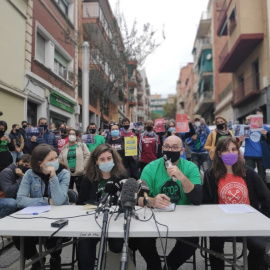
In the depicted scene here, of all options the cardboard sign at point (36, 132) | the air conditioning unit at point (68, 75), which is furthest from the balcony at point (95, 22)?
the cardboard sign at point (36, 132)

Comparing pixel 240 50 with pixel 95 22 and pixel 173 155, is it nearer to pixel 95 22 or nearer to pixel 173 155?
pixel 95 22

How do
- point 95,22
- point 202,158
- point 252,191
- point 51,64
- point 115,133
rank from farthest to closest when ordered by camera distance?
point 95,22 → point 51,64 → point 202,158 → point 115,133 → point 252,191

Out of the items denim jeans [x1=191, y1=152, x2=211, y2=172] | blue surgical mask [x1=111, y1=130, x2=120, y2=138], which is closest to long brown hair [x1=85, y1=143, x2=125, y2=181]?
blue surgical mask [x1=111, y1=130, x2=120, y2=138]

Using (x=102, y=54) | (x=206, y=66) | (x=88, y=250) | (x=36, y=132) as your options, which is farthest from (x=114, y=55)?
(x=206, y=66)

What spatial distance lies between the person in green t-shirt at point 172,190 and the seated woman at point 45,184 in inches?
37.6

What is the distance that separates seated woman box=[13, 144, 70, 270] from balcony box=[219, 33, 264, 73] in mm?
16753

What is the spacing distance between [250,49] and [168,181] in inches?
706

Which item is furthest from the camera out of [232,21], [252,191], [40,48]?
[232,21]

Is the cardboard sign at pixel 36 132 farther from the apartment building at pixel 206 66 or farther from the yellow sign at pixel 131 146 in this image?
the apartment building at pixel 206 66

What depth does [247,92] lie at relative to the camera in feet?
61.8

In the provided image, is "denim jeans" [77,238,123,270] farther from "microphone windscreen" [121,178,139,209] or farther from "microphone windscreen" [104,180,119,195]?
"microphone windscreen" [121,178,139,209]

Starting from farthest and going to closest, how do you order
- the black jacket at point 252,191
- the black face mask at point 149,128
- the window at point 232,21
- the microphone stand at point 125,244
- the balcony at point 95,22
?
the window at point 232,21, the balcony at point 95,22, the black face mask at point 149,128, the black jacket at point 252,191, the microphone stand at point 125,244

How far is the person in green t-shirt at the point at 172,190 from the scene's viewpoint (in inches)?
108

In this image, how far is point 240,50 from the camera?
736 inches
